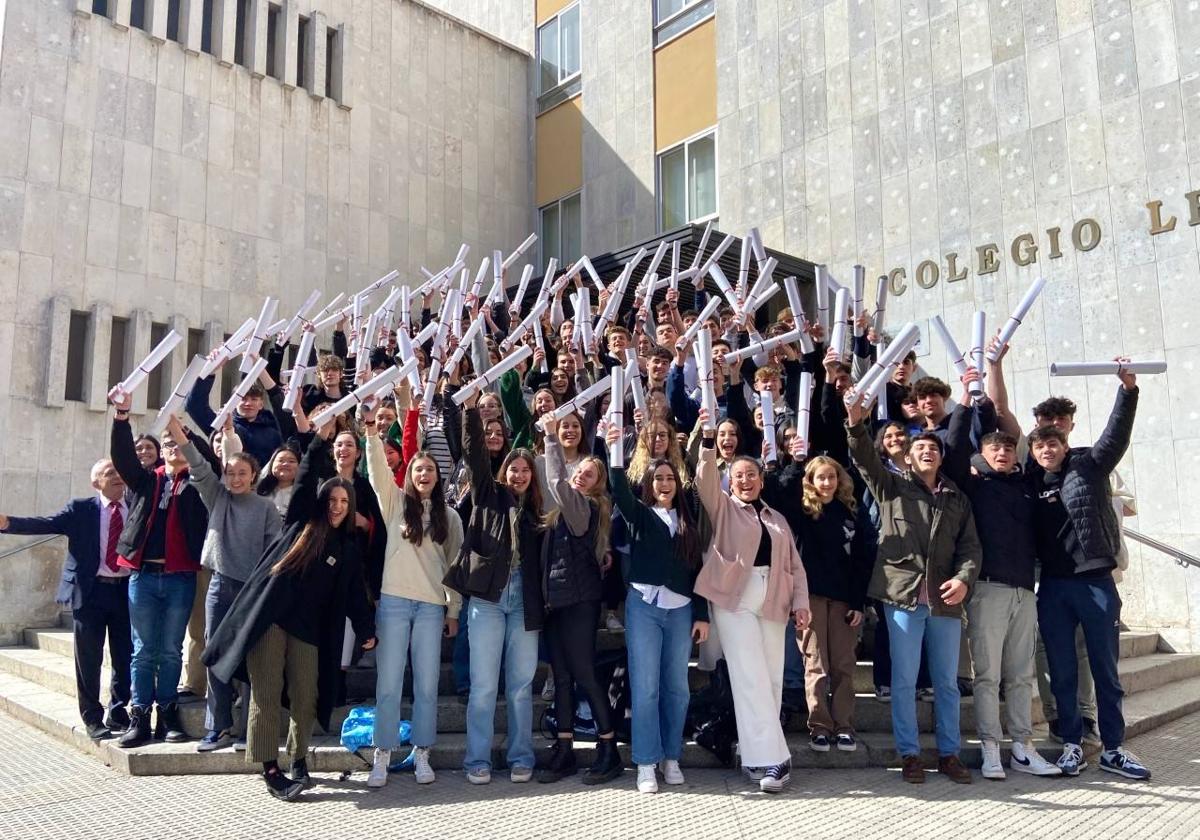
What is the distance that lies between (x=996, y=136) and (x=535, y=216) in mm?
9469

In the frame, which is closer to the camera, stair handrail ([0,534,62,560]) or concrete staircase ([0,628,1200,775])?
concrete staircase ([0,628,1200,775])

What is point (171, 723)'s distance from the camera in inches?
237

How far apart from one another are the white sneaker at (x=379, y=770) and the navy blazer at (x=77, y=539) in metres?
2.43

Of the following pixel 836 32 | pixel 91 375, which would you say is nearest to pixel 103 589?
pixel 91 375

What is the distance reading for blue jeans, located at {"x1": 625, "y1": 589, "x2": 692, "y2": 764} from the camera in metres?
5.36

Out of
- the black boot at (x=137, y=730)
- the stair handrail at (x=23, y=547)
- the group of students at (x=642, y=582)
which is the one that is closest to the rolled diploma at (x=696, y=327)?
the group of students at (x=642, y=582)

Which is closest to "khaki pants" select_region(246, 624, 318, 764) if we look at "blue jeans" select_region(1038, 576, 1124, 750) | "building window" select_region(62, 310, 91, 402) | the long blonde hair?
the long blonde hair

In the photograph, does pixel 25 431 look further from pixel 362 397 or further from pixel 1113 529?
pixel 1113 529

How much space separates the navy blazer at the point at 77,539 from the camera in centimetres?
621

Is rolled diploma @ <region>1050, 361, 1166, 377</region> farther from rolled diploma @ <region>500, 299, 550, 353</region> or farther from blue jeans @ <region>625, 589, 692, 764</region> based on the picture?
rolled diploma @ <region>500, 299, 550, 353</region>

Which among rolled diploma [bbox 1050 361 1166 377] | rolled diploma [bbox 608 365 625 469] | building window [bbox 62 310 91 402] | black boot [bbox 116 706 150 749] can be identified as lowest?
black boot [bbox 116 706 150 749]

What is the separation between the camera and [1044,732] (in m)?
6.09

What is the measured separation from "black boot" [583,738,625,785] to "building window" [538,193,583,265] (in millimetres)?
12605

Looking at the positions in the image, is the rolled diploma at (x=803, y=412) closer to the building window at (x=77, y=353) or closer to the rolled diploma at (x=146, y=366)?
the rolled diploma at (x=146, y=366)
